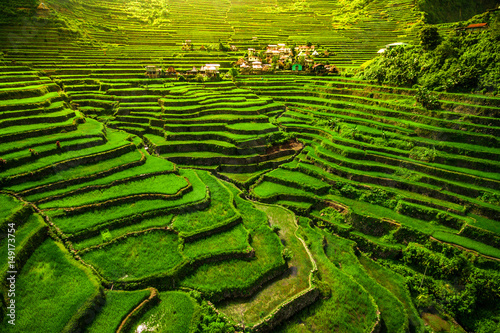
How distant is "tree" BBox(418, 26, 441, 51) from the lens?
30094 mm

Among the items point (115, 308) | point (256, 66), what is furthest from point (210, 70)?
point (115, 308)

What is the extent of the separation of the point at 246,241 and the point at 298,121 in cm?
2142

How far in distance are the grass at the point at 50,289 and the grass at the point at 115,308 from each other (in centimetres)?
90

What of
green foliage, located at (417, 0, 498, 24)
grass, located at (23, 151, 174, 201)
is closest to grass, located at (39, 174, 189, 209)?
grass, located at (23, 151, 174, 201)

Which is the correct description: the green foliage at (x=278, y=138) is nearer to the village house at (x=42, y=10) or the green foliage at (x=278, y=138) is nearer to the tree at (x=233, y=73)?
the tree at (x=233, y=73)

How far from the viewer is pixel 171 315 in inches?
489

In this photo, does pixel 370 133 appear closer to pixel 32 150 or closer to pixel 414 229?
pixel 414 229

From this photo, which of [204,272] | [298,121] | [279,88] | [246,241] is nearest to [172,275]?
[204,272]

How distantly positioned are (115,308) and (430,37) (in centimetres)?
3917

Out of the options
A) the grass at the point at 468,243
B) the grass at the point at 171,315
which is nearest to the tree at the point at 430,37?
the grass at the point at 468,243

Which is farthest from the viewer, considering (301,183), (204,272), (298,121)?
(298,121)

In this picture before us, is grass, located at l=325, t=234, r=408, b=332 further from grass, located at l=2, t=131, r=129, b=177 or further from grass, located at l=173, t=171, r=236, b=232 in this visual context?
grass, located at l=2, t=131, r=129, b=177

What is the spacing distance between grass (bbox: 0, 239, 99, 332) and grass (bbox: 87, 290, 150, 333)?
90 cm

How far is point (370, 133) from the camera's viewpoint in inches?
1085
